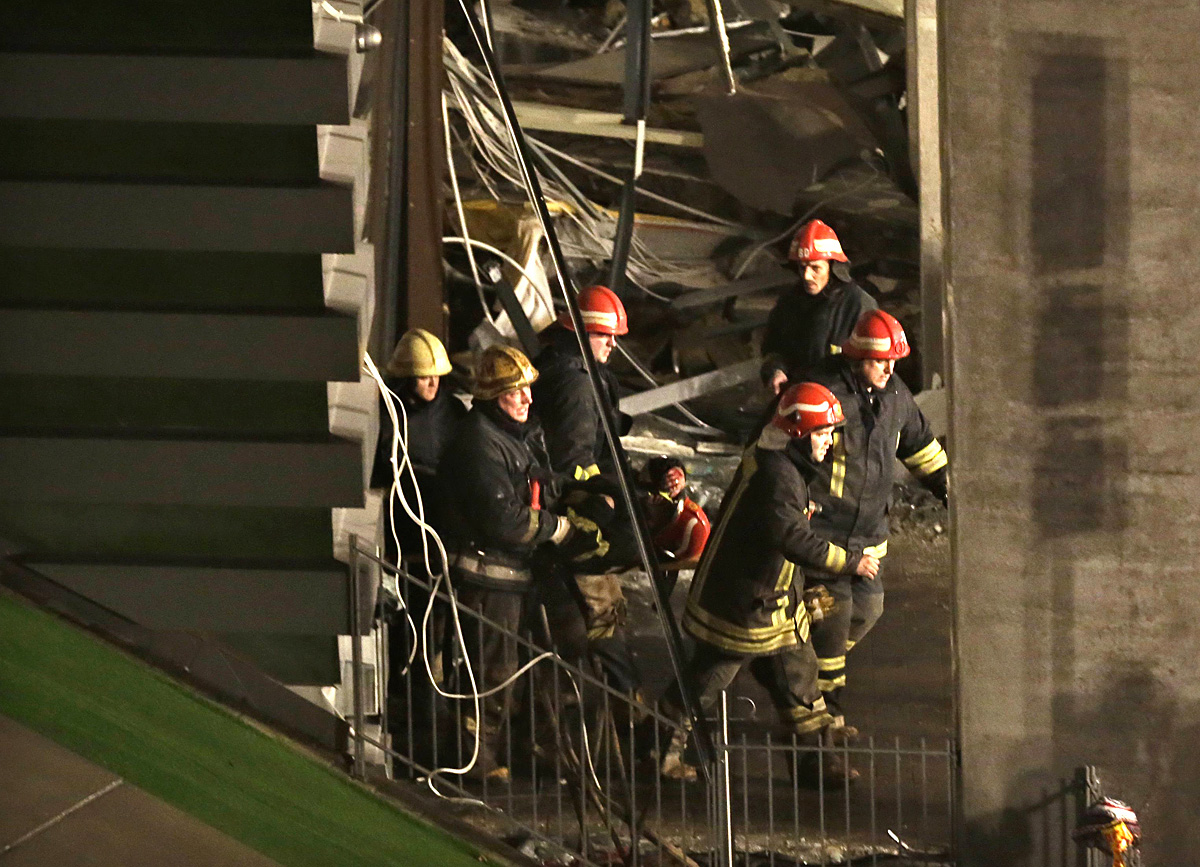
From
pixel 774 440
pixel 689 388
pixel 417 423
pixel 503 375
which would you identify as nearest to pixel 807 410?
pixel 774 440

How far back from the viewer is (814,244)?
10.5 metres

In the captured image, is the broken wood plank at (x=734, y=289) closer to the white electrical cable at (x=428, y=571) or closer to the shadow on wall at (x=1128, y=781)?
the white electrical cable at (x=428, y=571)

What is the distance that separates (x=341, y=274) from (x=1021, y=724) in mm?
Answer: 3242

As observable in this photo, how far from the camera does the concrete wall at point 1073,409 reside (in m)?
6.68

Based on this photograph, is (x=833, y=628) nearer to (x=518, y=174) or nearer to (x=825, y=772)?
(x=825, y=772)

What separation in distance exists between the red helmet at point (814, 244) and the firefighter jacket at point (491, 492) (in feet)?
8.88

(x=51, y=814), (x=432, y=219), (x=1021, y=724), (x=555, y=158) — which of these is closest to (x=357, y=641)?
(x=51, y=814)

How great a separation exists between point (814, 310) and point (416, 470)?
3.01 metres

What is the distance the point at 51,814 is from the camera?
490cm

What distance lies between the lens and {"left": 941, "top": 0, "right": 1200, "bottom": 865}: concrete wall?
21.9ft

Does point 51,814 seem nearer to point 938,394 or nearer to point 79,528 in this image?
point 79,528

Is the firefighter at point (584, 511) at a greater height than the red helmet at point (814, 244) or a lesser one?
lesser

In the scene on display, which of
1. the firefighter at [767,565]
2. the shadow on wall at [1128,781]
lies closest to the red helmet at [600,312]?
the firefighter at [767,565]

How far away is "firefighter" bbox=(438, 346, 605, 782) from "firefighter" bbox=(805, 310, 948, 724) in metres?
1.37
